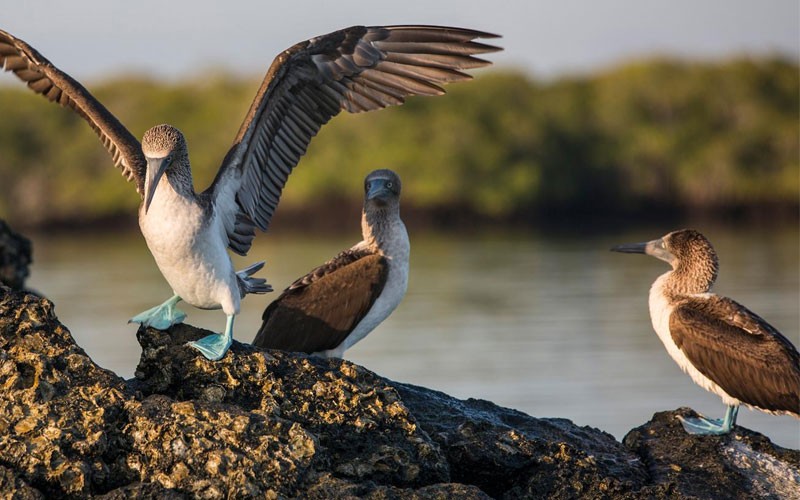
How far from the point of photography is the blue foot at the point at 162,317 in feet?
23.0

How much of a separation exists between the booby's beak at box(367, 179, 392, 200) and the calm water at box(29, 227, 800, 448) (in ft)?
15.7

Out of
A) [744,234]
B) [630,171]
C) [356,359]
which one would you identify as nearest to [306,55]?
[356,359]

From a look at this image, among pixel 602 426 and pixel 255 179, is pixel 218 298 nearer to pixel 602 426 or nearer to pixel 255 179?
pixel 255 179

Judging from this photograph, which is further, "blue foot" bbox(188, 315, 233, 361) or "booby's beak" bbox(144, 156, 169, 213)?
"booby's beak" bbox(144, 156, 169, 213)

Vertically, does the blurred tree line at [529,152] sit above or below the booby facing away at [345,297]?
above

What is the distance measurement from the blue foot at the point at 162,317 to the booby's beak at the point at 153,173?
610mm

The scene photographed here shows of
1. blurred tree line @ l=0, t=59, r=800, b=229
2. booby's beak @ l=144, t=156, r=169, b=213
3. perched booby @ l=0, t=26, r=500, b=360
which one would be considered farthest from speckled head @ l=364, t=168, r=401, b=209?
blurred tree line @ l=0, t=59, r=800, b=229

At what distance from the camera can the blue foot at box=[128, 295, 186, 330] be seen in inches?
276

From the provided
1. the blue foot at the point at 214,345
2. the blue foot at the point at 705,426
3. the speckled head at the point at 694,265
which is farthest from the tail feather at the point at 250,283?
the speckled head at the point at 694,265

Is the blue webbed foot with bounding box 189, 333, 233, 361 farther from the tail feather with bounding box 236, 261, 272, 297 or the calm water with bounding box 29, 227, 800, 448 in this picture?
the calm water with bounding box 29, 227, 800, 448

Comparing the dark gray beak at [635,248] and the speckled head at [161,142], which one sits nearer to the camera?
the speckled head at [161,142]

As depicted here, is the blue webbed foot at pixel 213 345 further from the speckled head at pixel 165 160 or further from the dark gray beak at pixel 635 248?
the dark gray beak at pixel 635 248

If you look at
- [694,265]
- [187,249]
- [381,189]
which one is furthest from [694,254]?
[187,249]

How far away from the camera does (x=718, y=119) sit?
184ft
